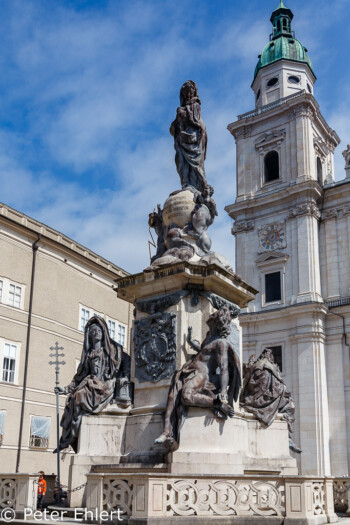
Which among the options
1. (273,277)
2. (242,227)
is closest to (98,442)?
(273,277)

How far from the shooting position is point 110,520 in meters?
7.20

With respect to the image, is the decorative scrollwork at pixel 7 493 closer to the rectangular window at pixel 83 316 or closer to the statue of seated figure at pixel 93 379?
the statue of seated figure at pixel 93 379

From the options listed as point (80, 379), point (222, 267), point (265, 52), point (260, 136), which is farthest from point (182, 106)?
point (265, 52)

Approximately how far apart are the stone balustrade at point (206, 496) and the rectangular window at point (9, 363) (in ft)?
65.0

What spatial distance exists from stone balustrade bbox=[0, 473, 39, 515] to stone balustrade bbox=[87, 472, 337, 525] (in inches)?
39.2

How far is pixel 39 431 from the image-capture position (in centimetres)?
2722

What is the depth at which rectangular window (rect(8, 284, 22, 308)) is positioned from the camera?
27.3 m

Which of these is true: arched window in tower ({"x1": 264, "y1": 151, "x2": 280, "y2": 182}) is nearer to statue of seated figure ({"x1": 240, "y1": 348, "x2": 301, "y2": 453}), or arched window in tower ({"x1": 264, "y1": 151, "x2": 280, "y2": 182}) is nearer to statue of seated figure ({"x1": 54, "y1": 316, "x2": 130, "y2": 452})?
statue of seated figure ({"x1": 240, "y1": 348, "x2": 301, "y2": 453})

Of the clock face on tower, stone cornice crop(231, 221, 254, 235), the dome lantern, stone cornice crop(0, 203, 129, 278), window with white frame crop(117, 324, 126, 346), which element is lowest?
window with white frame crop(117, 324, 126, 346)

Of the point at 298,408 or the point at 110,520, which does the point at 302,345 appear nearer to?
the point at 298,408

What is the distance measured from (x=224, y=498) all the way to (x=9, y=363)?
2076 centimetres

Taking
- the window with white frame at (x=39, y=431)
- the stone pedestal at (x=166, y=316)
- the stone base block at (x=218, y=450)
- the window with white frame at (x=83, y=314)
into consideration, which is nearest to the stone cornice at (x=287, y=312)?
the window with white frame at (x=83, y=314)

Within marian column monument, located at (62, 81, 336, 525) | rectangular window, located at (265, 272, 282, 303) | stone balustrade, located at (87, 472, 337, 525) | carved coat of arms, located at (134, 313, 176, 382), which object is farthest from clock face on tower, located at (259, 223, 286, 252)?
stone balustrade, located at (87, 472, 337, 525)

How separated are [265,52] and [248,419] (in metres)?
45.2
